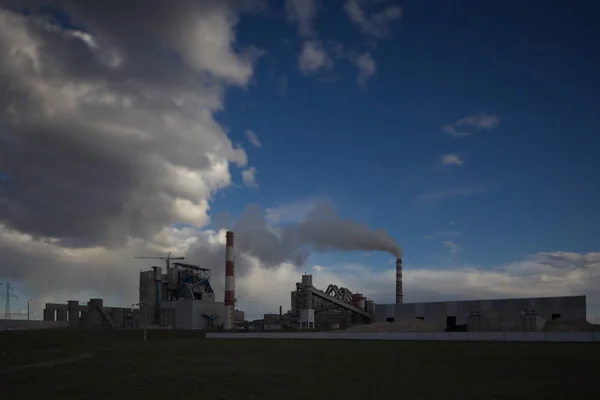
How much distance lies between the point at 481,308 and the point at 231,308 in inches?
1932

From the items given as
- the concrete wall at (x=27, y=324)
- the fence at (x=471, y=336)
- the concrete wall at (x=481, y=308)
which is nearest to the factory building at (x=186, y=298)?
the concrete wall at (x=27, y=324)

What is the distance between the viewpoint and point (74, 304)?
132 m

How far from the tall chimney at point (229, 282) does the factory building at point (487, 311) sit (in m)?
29.7

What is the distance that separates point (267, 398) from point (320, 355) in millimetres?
20257

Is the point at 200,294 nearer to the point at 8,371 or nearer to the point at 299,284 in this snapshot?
the point at 299,284

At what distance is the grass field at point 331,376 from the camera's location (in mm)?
22588

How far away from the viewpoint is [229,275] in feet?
367

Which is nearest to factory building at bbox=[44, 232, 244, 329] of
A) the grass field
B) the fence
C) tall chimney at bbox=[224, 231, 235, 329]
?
tall chimney at bbox=[224, 231, 235, 329]

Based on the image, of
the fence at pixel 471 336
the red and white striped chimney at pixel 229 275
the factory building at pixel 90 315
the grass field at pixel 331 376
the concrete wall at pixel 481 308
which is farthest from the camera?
the factory building at pixel 90 315

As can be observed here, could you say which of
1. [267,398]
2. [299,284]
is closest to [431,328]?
[299,284]

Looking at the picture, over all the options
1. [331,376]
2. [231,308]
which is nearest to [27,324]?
[231,308]

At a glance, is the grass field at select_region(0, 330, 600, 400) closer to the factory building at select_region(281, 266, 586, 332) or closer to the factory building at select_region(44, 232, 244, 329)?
the factory building at select_region(281, 266, 586, 332)

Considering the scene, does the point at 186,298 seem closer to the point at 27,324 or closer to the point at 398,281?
the point at 27,324

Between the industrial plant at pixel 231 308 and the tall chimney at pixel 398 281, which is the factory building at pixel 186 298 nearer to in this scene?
the industrial plant at pixel 231 308
